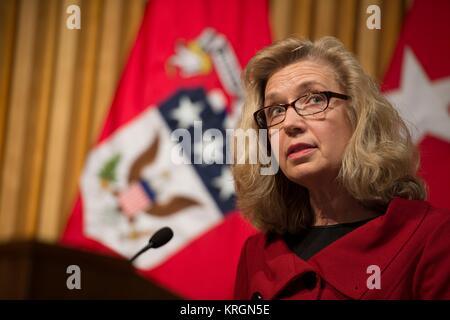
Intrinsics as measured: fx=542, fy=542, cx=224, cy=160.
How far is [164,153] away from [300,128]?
42.3 inches

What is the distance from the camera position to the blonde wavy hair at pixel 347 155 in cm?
131

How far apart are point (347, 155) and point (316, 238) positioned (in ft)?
0.76

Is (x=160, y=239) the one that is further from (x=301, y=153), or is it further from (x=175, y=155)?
(x=175, y=155)

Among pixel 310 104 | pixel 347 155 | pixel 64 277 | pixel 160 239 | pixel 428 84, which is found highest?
pixel 428 84

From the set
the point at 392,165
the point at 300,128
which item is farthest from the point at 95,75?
the point at 392,165

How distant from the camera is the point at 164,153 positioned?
91.2 inches

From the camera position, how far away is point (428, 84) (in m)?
2.17

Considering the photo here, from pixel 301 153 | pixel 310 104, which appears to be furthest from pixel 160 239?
pixel 310 104

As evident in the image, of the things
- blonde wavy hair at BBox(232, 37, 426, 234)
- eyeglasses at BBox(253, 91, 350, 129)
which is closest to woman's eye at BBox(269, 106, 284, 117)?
eyeglasses at BBox(253, 91, 350, 129)

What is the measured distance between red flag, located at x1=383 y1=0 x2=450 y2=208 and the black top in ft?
2.86

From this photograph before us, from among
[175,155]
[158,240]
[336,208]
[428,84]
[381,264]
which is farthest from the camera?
[175,155]

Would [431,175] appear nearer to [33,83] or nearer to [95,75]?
[95,75]

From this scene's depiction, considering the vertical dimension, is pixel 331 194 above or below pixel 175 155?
below

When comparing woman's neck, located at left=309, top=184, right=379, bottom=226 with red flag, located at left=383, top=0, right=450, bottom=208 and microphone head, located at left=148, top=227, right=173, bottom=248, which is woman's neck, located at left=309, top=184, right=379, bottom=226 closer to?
microphone head, located at left=148, top=227, right=173, bottom=248
